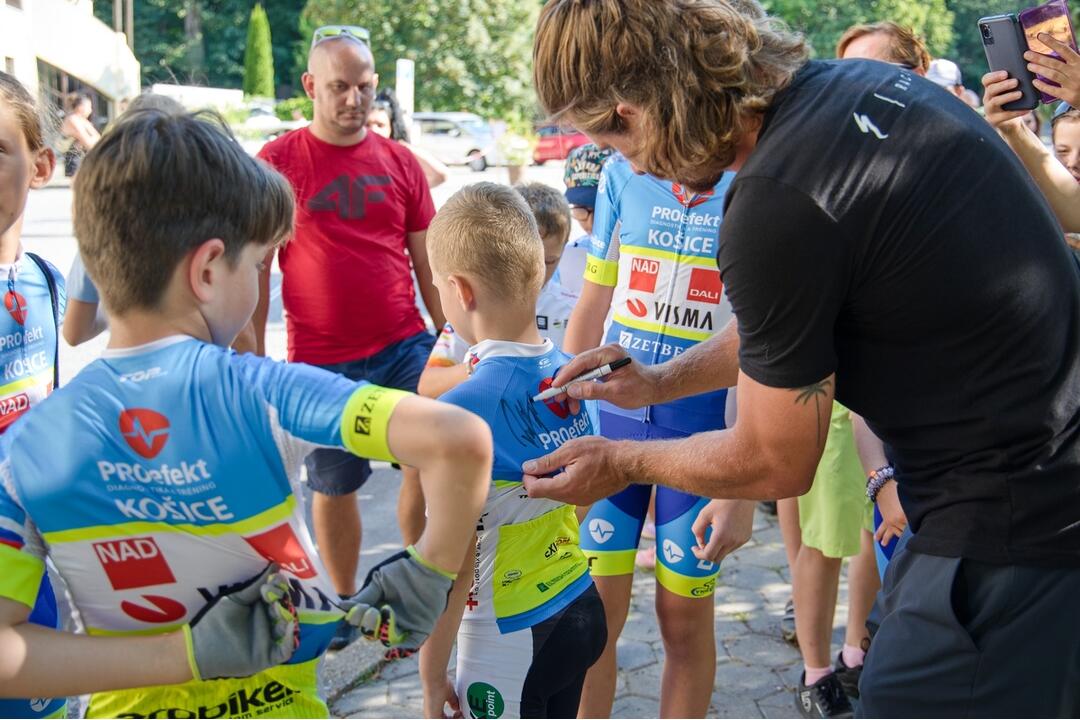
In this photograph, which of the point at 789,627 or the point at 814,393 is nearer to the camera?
the point at 814,393

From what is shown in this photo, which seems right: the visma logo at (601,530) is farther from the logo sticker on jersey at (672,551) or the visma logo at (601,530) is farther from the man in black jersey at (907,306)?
the man in black jersey at (907,306)

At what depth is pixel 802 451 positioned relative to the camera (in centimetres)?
191

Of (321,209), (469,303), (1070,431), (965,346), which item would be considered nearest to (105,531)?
(469,303)

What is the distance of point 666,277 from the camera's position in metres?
3.33

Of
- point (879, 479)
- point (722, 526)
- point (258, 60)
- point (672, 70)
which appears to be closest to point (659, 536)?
point (722, 526)

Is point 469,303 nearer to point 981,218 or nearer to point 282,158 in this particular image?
point 981,218

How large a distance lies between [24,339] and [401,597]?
1540mm

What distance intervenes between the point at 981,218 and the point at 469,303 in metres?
1.19

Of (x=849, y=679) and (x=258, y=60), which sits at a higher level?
(x=849, y=679)

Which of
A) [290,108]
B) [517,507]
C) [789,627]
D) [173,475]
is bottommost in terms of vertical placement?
[290,108]

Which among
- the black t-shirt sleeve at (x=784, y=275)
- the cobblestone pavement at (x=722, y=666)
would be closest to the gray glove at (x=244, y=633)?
the black t-shirt sleeve at (x=784, y=275)

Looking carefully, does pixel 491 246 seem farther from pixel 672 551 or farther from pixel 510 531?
pixel 672 551

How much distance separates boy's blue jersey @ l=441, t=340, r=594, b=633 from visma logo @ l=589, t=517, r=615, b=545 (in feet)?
2.24

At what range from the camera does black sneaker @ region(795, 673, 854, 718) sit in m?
3.63
